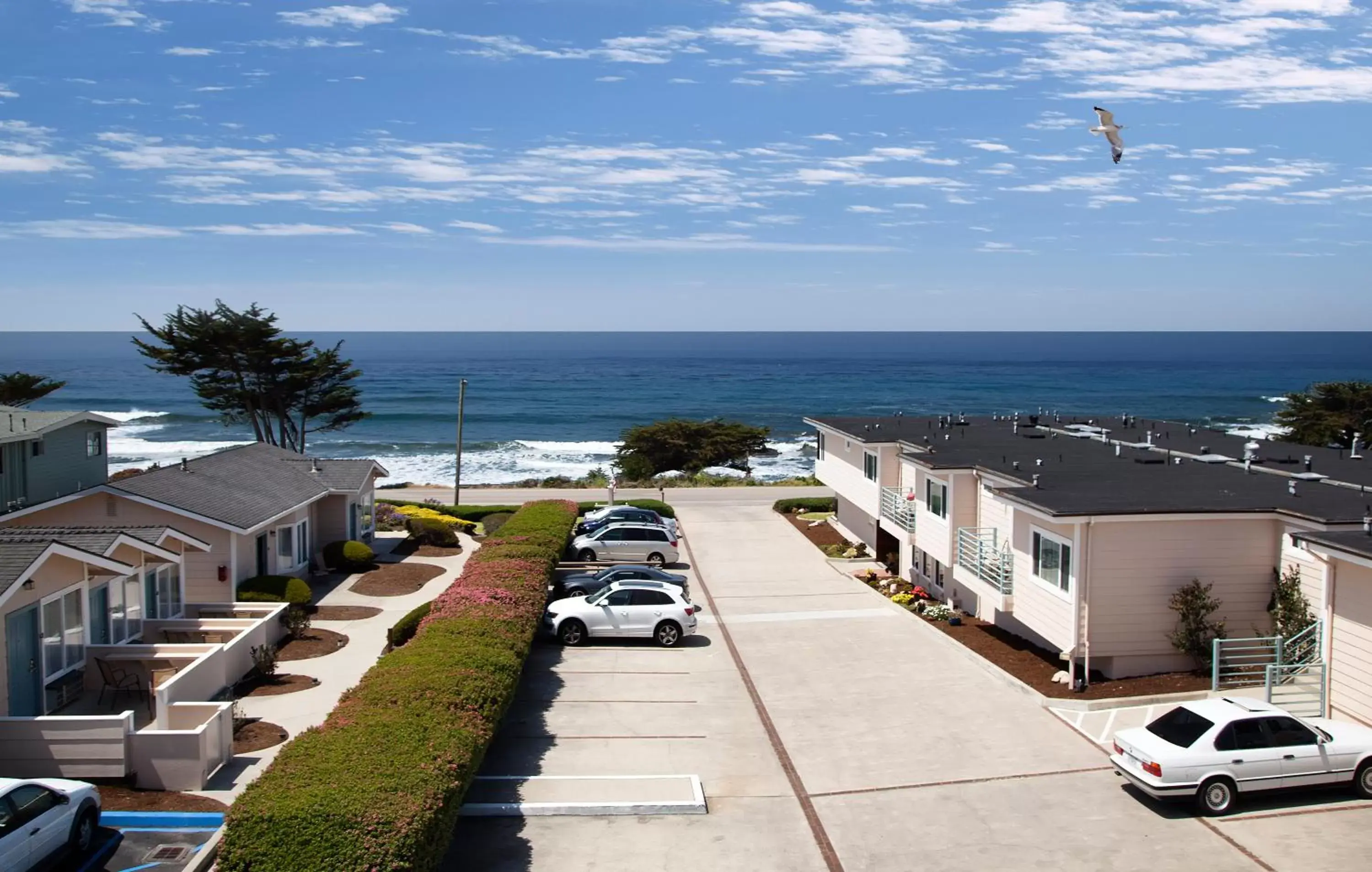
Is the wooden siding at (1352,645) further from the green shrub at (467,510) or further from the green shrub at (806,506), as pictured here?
the green shrub at (467,510)

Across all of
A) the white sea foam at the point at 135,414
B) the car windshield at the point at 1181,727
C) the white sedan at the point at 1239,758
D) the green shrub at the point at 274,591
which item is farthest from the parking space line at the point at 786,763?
the white sea foam at the point at 135,414

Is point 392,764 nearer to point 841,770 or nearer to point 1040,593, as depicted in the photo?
point 841,770

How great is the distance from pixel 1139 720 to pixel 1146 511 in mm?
3709

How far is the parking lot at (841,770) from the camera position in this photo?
44.0 feet

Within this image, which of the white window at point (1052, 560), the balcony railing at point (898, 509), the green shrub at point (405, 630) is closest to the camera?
the white window at point (1052, 560)

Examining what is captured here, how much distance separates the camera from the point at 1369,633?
1555cm

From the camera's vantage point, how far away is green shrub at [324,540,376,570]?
106 ft

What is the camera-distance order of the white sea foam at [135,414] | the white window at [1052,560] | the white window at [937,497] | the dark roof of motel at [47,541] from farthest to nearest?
the white sea foam at [135,414]
the white window at [937,497]
the white window at [1052,560]
the dark roof of motel at [47,541]

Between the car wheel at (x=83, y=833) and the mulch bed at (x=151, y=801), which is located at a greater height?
the car wheel at (x=83, y=833)

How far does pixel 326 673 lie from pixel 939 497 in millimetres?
15394

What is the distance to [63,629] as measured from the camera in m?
18.7

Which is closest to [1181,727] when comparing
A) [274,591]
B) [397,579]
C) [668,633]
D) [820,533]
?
[668,633]

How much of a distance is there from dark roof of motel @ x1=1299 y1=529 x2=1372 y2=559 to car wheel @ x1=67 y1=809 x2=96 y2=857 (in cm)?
1722

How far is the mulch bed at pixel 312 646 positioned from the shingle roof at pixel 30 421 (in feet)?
24.2
